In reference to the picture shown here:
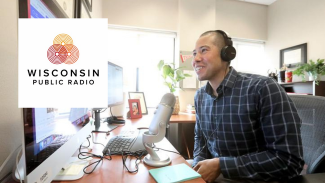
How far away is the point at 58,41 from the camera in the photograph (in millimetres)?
448

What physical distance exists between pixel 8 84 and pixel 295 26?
3.83m

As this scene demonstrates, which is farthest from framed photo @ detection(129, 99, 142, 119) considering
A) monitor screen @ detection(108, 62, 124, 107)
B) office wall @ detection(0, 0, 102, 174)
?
office wall @ detection(0, 0, 102, 174)

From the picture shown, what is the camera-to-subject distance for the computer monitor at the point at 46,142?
36cm

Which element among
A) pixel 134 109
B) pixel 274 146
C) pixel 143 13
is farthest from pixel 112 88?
pixel 143 13

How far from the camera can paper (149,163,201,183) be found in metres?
0.53

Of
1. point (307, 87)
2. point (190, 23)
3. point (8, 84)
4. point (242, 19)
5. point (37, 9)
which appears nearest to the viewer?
point (37, 9)

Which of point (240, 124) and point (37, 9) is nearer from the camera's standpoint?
point (37, 9)

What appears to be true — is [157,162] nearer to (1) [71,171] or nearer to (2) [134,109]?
(1) [71,171]

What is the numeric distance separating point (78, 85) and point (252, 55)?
153 inches

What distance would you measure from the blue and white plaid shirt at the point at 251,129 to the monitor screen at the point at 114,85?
75 centimetres

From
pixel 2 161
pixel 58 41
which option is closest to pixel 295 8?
pixel 58 41

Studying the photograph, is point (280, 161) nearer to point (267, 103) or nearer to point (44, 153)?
point (267, 103)

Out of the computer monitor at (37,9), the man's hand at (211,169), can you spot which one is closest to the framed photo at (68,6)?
the computer monitor at (37,9)

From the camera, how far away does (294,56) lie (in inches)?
113
